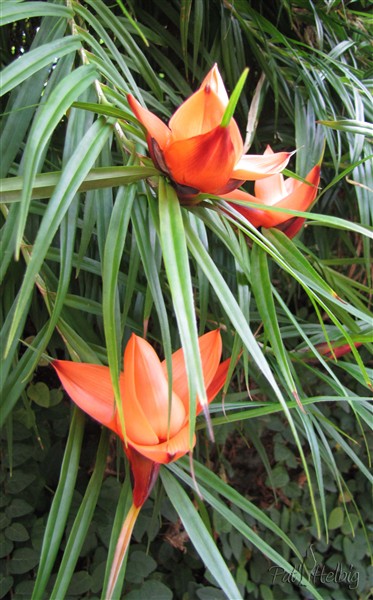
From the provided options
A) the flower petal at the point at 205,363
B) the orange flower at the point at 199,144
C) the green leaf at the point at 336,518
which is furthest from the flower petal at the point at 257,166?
the green leaf at the point at 336,518

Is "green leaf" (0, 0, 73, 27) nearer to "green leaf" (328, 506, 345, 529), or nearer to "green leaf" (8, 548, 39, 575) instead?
"green leaf" (8, 548, 39, 575)

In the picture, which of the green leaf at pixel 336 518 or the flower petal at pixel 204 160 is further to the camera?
the green leaf at pixel 336 518

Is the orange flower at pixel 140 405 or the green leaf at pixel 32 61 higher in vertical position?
the green leaf at pixel 32 61

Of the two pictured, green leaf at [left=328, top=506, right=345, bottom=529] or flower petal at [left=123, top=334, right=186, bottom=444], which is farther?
green leaf at [left=328, top=506, right=345, bottom=529]

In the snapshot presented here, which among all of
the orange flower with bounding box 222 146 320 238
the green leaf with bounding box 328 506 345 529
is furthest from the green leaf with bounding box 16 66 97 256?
the green leaf with bounding box 328 506 345 529

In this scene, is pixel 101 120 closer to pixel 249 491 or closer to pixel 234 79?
pixel 234 79

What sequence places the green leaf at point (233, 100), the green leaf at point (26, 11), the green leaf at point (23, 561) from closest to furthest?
the green leaf at point (233, 100) → the green leaf at point (26, 11) → the green leaf at point (23, 561)

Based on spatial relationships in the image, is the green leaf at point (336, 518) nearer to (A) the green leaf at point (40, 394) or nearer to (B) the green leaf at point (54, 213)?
(A) the green leaf at point (40, 394)

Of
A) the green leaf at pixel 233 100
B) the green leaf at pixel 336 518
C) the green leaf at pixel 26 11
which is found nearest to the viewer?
the green leaf at pixel 233 100

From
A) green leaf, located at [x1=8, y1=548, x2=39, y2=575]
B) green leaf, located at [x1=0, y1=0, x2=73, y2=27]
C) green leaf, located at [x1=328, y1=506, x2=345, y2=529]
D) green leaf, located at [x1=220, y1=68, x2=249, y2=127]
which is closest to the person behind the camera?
green leaf, located at [x1=220, y1=68, x2=249, y2=127]
